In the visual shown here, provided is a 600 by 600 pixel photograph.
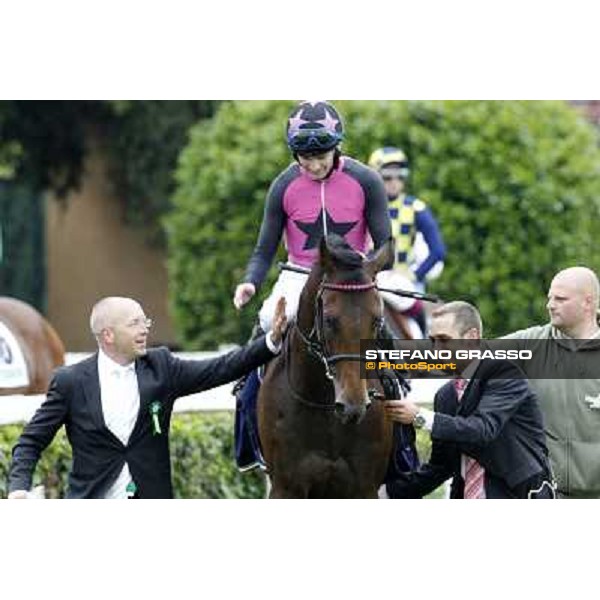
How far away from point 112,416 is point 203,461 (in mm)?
2661

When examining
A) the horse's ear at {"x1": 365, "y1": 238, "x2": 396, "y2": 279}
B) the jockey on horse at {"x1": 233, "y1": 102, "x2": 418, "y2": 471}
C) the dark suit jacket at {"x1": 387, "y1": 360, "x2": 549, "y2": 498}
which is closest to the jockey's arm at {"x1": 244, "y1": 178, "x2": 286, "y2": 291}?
the jockey on horse at {"x1": 233, "y1": 102, "x2": 418, "y2": 471}

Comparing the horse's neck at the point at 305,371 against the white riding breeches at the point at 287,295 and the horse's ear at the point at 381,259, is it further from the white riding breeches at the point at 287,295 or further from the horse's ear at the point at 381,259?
the horse's ear at the point at 381,259

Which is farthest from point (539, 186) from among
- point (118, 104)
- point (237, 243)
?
point (118, 104)

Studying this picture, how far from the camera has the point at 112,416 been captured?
718 cm

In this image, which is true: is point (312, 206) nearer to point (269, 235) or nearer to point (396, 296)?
point (269, 235)

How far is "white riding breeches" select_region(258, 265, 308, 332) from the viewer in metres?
7.69

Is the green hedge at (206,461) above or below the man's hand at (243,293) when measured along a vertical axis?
below

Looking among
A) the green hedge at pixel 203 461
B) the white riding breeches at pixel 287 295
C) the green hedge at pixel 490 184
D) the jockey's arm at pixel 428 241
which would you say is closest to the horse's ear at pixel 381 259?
the white riding breeches at pixel 287 295

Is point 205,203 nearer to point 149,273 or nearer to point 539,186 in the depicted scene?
point 539,186

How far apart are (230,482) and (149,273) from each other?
41.3ft

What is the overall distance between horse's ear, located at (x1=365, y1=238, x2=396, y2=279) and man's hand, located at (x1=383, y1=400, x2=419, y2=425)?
553 millimetres

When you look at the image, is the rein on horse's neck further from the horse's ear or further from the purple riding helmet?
the purple riding helmet

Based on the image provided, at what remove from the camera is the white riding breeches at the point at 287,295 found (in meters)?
7.69

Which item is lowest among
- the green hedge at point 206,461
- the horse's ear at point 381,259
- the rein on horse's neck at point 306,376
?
the green hedge at point 206,461
